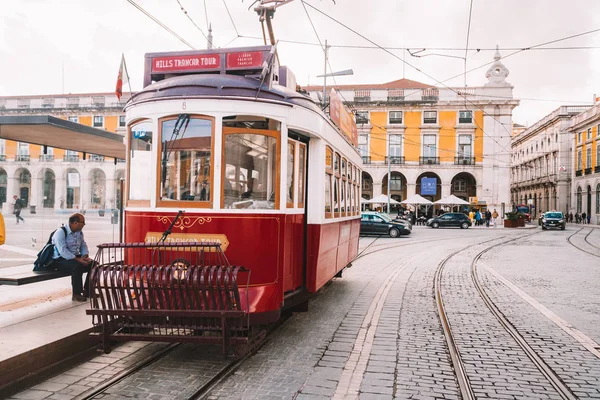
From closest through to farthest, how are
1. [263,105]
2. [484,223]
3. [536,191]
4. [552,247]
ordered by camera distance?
[263,105] < [552,247] < [484,223] < [536,191]

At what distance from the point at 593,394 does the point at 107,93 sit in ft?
189

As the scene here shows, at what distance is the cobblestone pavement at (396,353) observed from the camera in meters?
4.59

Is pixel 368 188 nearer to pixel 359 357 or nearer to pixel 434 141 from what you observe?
pixel 434 141

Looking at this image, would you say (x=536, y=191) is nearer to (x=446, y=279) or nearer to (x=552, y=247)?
(x=552, y=247)

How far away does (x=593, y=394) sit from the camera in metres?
4.56

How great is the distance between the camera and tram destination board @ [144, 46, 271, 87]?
18.6ft

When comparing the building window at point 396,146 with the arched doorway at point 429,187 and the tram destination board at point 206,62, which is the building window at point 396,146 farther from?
the tram destination board at point 206,62

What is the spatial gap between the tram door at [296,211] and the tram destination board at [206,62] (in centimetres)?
93

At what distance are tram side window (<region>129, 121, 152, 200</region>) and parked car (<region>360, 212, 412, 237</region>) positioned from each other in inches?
873

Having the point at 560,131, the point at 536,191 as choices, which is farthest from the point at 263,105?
the point at 536,191

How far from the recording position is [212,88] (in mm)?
5359

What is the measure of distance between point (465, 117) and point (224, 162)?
48.1 meters

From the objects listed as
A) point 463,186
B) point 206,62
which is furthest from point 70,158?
point 206,62

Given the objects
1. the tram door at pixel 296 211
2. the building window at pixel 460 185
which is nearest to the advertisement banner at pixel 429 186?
the building window at pixel 460 185
